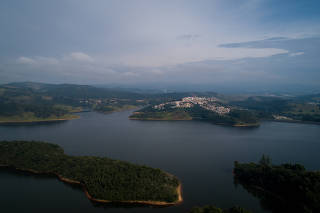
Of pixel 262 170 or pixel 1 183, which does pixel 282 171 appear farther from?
pixel 1 183

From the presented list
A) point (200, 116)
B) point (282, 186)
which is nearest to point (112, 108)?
point (200, 116)

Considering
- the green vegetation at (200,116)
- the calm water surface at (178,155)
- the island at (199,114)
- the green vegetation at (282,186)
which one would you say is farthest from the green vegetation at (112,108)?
the green vegetation at (282,186)

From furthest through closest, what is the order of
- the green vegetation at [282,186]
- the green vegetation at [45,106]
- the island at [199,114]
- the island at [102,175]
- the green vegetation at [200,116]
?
the green vegetation at [45,106] < the island at [199,114] < the green vegetation at [200,116] < the island at [102,175] < the green vegetation at [282,186]

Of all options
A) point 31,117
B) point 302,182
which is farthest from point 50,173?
point 31,117

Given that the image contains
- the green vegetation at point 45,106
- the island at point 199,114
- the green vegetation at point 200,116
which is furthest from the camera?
the green vegetation at point 45,106

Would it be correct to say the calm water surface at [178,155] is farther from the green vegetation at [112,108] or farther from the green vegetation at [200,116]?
the green vegetation at [112,108]

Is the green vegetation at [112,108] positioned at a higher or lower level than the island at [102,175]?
higher

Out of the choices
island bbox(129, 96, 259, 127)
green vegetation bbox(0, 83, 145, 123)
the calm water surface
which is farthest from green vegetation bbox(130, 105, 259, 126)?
green vegetation bbox(0, 83, 145, 123)
